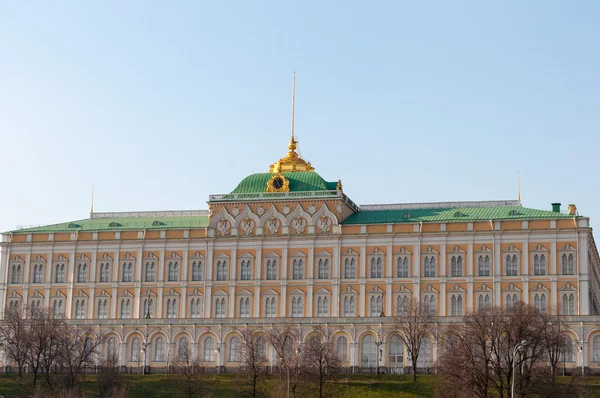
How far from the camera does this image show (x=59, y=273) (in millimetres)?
177000

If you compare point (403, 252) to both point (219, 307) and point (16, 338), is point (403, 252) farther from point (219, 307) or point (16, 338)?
point (16, 338)

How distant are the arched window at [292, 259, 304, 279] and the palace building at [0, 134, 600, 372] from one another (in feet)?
0.73

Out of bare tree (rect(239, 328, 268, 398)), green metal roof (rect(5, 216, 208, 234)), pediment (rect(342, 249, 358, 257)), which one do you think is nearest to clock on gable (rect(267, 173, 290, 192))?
green metal roof (rect(5, 216, 208, 234))

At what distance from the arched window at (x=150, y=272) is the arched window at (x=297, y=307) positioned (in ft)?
67.2

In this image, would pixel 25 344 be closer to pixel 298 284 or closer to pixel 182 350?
pixel 182 350

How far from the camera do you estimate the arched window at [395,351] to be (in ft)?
502

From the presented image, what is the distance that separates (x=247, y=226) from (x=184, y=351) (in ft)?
72.3

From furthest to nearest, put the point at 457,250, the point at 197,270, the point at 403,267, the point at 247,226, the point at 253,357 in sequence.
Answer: the point at 197,270, the point at 247,226, the point at 403,267, the point at 457,250, the point at 253,357

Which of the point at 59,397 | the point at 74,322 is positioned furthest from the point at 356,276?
the point at 59,397

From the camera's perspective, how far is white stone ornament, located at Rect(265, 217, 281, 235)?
559 feet

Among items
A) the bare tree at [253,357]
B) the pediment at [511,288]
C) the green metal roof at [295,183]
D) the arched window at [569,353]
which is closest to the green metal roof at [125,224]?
the green metal roof at [295,183]

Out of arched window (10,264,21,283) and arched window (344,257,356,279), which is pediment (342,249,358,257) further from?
arched window (10,264,21,283)

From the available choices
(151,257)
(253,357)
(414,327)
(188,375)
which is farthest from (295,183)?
(188,375)

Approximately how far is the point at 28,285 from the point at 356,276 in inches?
1843
